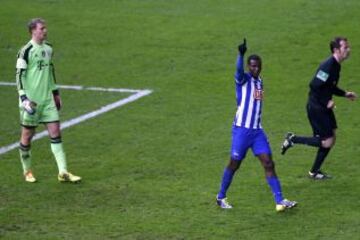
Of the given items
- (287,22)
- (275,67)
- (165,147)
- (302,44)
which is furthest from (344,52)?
(287,22)

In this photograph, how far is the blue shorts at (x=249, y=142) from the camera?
39.3 feet

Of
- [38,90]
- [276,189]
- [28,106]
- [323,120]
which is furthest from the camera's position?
[323,120]

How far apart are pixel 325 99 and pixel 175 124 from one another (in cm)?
416

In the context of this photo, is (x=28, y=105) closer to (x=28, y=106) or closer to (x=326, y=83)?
(x=28, y=106)

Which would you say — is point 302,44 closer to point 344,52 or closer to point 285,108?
point 285,108

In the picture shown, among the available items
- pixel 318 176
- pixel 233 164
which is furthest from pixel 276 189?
pixel 318 176

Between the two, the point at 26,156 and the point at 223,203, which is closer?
the point at 223,203

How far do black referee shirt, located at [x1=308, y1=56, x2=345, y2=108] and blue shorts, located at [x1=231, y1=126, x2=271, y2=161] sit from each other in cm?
173

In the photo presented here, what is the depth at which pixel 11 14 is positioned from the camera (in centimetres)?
2664

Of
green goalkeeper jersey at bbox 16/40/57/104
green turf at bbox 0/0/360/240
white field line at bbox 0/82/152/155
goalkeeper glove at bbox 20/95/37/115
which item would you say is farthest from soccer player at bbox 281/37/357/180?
white field line at bbox 0/82/152/155

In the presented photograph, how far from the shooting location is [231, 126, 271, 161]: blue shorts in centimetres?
1198

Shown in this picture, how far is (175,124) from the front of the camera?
16938 mm

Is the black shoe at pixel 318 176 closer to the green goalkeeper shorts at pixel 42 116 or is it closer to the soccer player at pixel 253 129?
the soccer player at pixel 253 129

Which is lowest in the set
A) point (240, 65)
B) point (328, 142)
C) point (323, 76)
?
point (328, 142)
